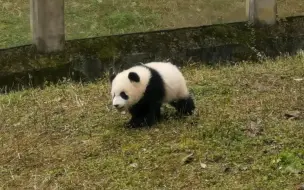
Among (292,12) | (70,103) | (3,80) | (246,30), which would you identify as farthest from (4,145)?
(292,12)

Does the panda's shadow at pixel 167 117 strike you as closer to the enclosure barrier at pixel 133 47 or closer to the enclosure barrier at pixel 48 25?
the enclosure barrier at pixel 133 47

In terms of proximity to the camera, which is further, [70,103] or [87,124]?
[70,103]

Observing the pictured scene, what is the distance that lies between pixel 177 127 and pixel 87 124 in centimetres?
97

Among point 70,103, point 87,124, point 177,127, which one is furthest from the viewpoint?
point 70,103

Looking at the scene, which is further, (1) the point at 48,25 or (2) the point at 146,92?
(1) the point at 48,25

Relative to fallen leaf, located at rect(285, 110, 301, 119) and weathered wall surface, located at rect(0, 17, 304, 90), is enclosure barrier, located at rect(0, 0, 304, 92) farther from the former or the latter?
fallen leaf, located at rect(285, 110, 301, 119)

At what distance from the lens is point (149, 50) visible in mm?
9359

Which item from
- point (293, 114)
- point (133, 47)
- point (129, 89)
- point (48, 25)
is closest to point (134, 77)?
point (129, 89)

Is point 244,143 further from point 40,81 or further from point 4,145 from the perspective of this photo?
point 40,81

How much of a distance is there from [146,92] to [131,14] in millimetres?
4914

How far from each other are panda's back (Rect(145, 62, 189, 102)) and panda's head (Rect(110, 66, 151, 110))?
0.19m

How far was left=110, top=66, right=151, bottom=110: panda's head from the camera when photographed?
5.70 m

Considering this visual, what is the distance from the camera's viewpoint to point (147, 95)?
19.0 feet

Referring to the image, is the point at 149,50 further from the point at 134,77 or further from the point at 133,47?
the point at 134,77
